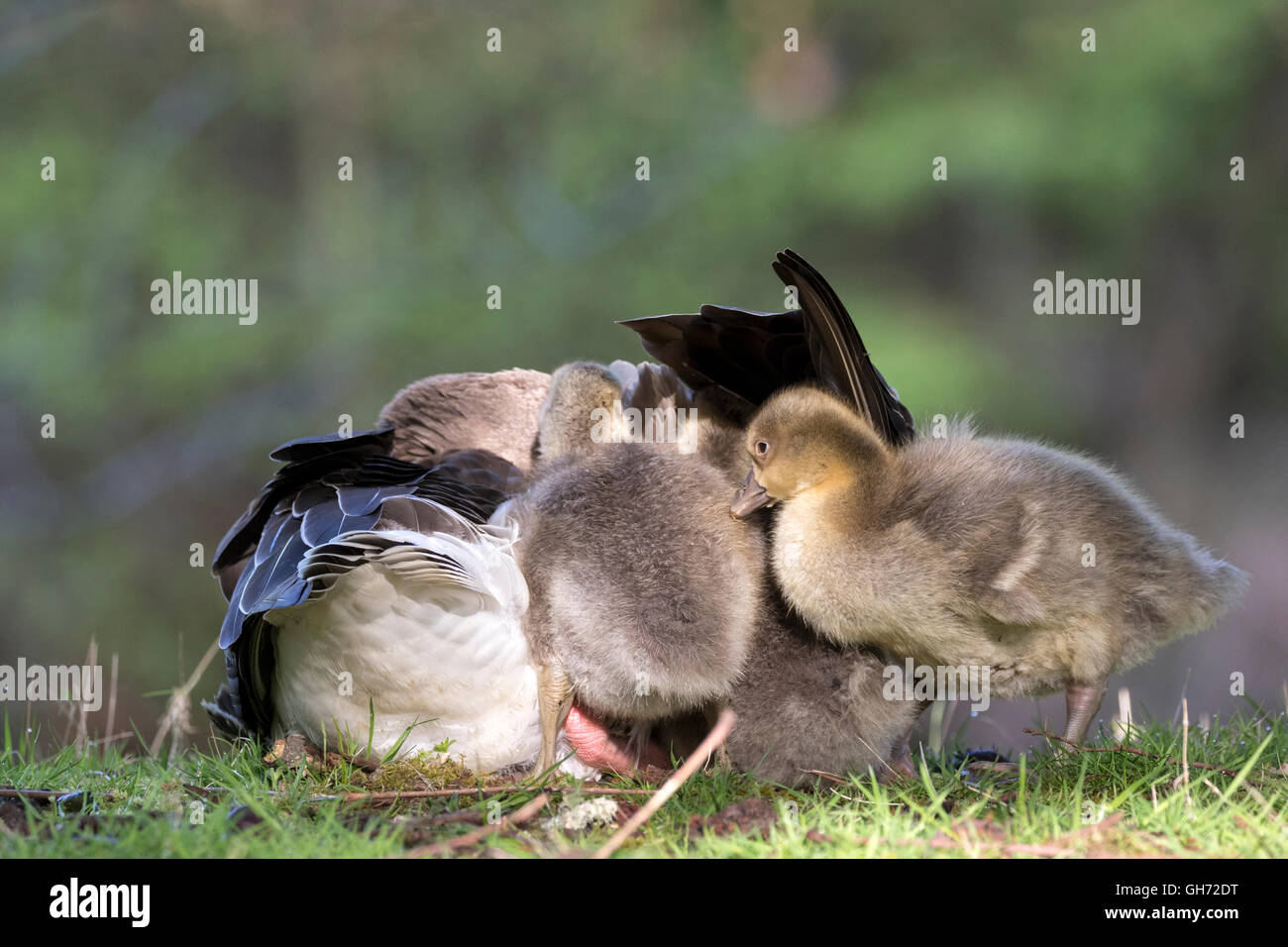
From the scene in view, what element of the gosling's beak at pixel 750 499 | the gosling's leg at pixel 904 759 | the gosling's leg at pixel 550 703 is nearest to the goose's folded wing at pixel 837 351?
the gosling's beak at pixel 750 499

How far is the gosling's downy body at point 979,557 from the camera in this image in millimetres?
2918

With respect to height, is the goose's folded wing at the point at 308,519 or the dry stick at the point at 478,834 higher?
the goose's folded wing at the point at 308,519

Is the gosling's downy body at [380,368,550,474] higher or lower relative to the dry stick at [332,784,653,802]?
higher

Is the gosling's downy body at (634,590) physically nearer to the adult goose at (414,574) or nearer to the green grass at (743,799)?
the adult goose at (414,574)

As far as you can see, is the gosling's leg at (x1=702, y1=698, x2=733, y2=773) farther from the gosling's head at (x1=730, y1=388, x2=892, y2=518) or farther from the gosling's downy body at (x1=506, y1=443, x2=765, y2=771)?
the gosling's head at (x1=730, y1=388, x2=892, y2=518)

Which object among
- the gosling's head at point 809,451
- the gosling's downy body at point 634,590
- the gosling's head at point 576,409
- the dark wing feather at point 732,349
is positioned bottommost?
the gosling's downy body at point 634,590

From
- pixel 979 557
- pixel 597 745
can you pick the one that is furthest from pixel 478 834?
pixel 979 557

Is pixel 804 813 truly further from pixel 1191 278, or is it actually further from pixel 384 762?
pixel 1191 278

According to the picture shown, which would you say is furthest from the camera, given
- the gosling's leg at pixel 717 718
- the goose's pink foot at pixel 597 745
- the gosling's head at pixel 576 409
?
the gosling's head at pixel 576 409

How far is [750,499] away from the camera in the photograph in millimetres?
3201

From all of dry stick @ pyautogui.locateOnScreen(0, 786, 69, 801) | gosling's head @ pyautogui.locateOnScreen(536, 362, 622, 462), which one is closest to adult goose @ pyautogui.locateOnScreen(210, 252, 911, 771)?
gosling's head @ pyautogui.locateOnScreen(536, 362, 622, 462)

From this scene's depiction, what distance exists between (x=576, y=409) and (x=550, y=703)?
0.97 m

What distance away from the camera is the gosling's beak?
10.5 ft

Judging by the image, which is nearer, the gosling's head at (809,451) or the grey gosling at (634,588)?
the grey gosling at (634,588)
